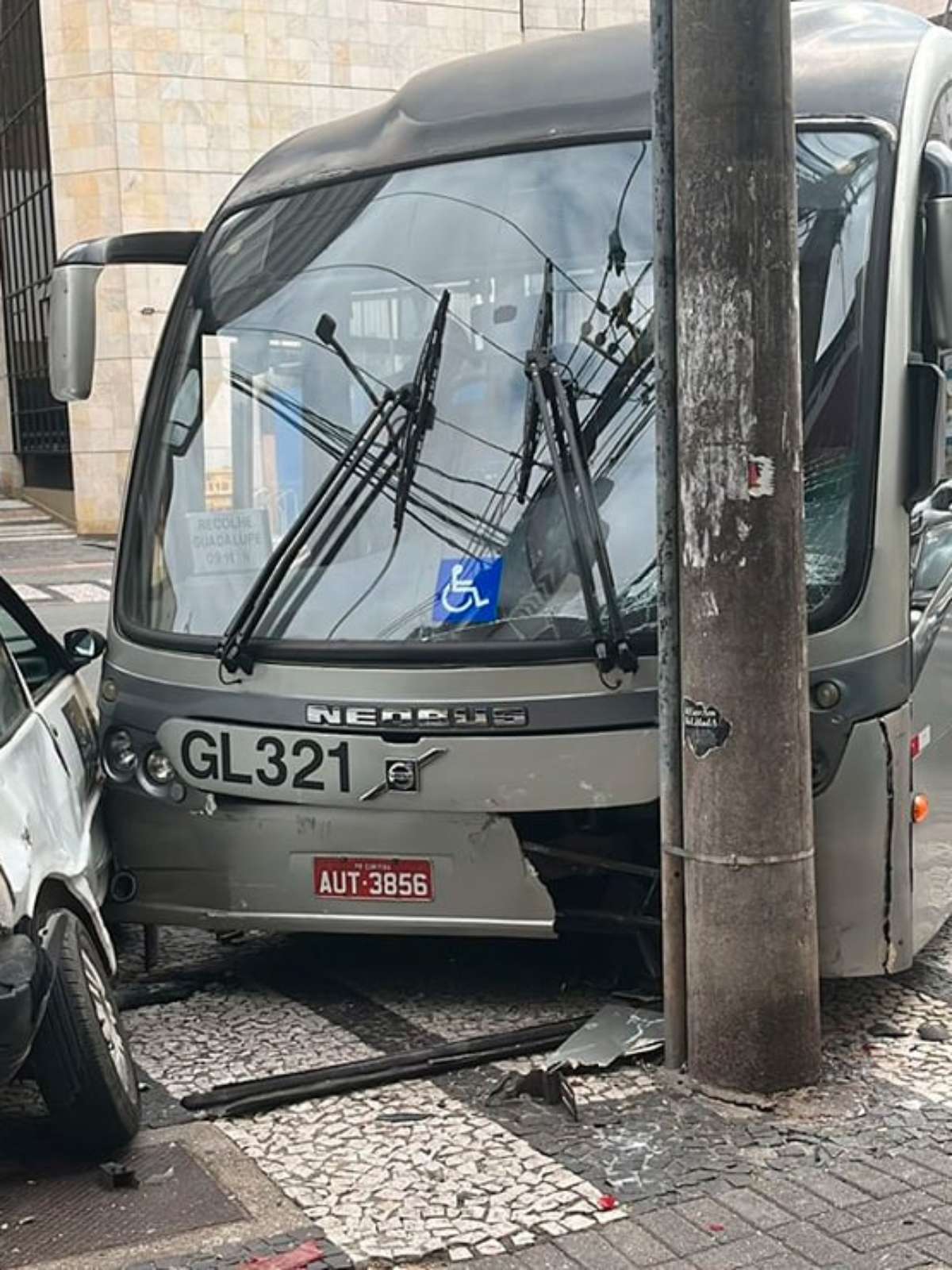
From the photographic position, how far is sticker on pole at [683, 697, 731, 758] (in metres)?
4.21

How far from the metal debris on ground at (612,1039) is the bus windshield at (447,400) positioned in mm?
1177

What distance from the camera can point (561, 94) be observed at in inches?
203

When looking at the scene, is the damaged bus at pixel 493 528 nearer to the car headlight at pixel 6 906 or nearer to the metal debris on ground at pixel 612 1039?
the metal debris on ground at pixel 612 1039

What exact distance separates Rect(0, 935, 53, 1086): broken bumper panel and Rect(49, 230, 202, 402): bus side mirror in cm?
275

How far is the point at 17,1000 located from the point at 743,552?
2085 mm

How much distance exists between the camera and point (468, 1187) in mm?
3828

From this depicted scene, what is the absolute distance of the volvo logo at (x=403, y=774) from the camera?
4.72m

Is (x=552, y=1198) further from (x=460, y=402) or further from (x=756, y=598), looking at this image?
(x=460, y=402)

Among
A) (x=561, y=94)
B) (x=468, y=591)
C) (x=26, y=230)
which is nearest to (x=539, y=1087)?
(x=468, y=591)

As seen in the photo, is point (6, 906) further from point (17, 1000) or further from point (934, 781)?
point (934, 781)

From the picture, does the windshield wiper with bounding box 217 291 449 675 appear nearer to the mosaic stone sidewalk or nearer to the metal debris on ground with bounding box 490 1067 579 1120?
the mosaic stone sidewalk

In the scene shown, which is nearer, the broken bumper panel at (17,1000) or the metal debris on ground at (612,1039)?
the broken bumper panel at (17,1000)

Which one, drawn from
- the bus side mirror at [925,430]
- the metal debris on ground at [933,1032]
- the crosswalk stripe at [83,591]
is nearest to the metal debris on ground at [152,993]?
the metal debris on ground at [933,1032]

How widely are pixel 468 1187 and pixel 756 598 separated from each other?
1.63 metres
